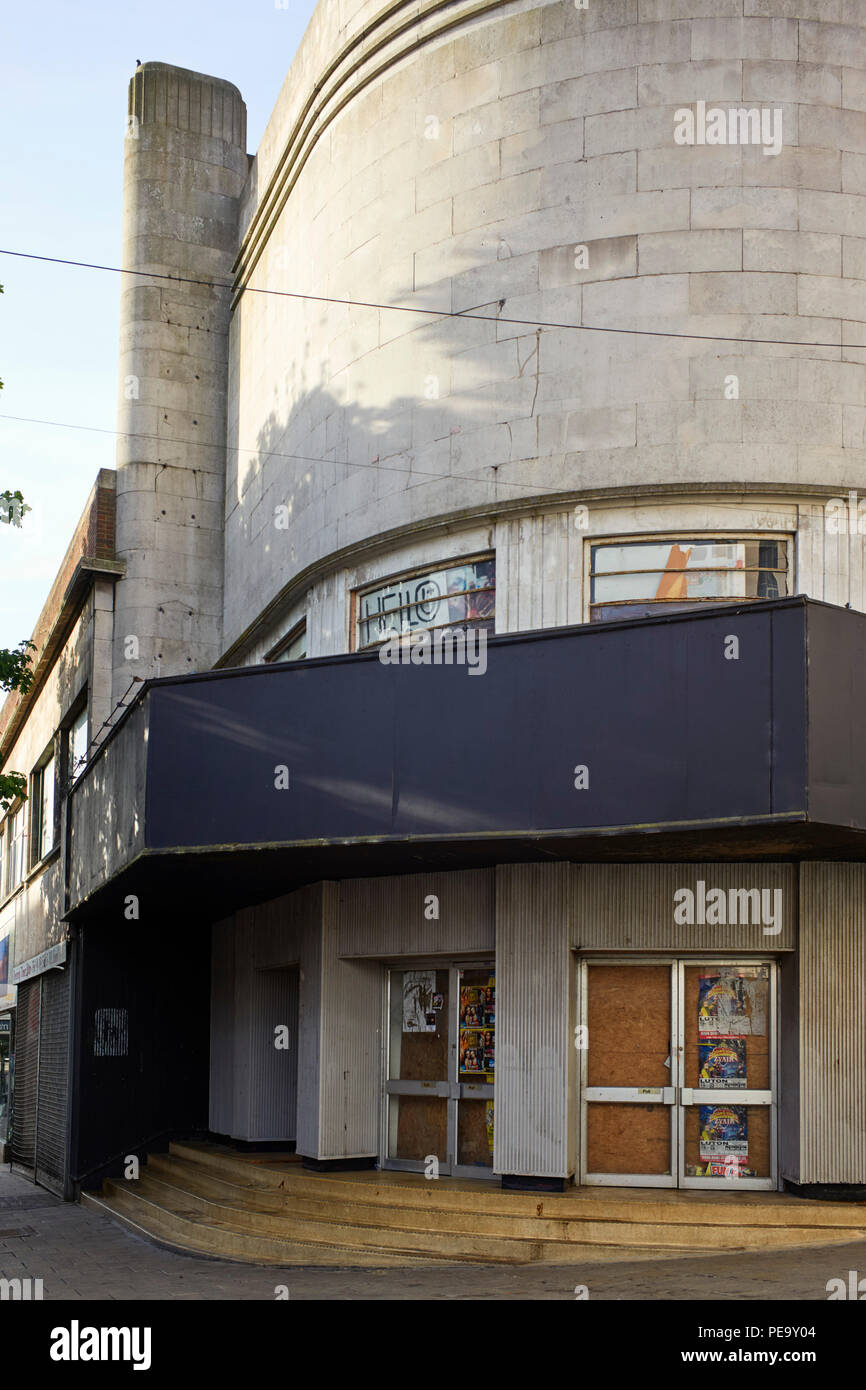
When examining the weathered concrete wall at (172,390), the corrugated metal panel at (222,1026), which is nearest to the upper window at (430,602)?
the corrugated metal panel at (222,1026)

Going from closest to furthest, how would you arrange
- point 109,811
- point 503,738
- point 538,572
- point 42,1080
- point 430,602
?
point 503,738 < point 538,572 < point 430,602 < point 109,811 < point 42,1080

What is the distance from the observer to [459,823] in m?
11.7

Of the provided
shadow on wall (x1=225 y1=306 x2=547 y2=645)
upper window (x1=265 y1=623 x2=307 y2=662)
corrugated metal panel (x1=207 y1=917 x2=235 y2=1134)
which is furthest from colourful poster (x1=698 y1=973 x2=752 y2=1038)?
corrugated metal panel (x1=207 y1=917 x2=235 y2=1134)

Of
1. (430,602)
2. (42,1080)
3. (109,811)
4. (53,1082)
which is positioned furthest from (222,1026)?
(430,602)

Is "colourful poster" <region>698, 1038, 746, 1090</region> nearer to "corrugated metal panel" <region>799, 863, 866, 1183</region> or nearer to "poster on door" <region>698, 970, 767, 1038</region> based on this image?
"poster on door" <region>698, 970, 767, 1038</region>

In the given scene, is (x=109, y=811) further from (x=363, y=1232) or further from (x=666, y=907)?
(x=666, y=907)

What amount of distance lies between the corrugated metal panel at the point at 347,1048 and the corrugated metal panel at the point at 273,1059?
9.32 feet

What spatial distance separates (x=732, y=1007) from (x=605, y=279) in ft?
22.4

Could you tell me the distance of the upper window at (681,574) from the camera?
522 inches

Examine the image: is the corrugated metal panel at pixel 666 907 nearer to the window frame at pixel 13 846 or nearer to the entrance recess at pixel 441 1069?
the entrance recess at pixel 441 1069

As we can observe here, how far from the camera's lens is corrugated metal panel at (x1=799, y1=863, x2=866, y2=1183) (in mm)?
12203

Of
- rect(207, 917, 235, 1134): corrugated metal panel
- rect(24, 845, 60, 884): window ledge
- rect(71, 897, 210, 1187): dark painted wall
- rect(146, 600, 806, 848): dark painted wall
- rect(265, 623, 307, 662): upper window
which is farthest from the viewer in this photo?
rect(24, 845, 60, 884): window ledge

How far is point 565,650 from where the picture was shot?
11453 millimetres

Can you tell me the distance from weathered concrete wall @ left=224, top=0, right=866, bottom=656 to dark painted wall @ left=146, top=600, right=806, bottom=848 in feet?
7.29
